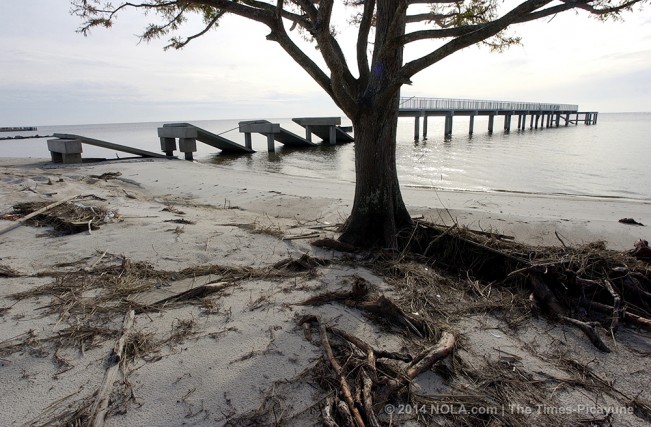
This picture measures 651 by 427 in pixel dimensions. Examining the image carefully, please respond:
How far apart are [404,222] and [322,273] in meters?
1.74

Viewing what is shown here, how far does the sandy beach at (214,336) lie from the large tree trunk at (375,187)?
43 centimetres

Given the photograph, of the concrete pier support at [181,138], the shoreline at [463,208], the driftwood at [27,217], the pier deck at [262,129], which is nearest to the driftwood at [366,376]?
the shoreline at [463,208]

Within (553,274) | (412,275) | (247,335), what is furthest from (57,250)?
(553,274)

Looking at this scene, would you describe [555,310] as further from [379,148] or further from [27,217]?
[27,217]

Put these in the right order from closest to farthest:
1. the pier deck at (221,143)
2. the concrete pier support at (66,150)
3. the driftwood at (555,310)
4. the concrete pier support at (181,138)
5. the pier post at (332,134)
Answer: the driftwood at (555,310) < the concrete pier support at (66,150) < the concrete pier support at (181,138) < the pier deck at (221,143) < the pier post at (332,134)

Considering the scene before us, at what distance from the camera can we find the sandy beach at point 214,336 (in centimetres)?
223

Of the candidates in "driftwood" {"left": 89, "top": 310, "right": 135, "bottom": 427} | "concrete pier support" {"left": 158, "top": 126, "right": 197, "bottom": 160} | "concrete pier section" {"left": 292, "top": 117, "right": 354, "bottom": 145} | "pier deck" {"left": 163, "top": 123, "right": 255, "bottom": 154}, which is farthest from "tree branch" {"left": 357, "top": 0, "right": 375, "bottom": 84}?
"concrete pier section" {"left": 292, "top": 117, "right": 354, "bottom": 145}

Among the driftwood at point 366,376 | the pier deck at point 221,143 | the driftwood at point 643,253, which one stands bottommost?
the driftwood at point 366,376

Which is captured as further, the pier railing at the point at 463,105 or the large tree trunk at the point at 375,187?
the pier railing at the point at 463,105

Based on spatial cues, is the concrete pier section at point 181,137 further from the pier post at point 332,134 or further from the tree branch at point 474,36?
the tree branch at point 474,36

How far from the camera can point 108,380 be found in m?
2.36

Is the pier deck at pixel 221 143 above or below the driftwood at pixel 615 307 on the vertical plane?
above

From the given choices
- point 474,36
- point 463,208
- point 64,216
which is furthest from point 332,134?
point 474,36

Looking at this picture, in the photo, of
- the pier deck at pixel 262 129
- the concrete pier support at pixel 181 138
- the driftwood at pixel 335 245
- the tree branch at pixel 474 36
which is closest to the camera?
the tree branch at pixel 474 36
